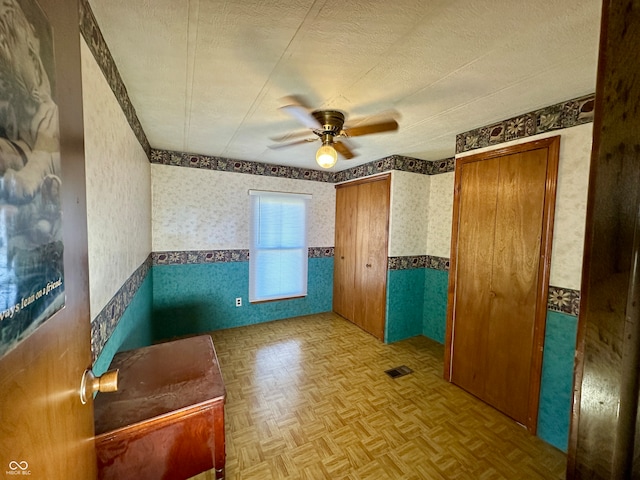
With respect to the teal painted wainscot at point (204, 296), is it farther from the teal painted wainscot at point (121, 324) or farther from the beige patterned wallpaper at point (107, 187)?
the beige patterned wallpaper at point (107, 187)

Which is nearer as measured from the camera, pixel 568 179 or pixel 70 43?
pixel 70 43

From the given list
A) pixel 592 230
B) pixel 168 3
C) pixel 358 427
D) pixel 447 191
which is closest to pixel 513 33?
pixel 592 230

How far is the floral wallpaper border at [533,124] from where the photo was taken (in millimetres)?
1633

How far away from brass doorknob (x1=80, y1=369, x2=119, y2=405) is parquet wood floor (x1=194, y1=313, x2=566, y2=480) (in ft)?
3.93

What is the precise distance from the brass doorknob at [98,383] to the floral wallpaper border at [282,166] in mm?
2905

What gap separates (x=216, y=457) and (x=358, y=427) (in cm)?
106

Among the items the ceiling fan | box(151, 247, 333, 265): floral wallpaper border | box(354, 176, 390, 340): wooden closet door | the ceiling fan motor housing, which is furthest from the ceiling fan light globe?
box(151, 247, 333, 265): floral wallpaper border

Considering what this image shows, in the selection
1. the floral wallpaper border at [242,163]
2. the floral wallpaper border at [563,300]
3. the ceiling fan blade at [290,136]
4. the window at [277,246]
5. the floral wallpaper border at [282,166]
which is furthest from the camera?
the window at [277,246]

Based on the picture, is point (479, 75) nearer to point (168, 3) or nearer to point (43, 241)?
point (168, 3)

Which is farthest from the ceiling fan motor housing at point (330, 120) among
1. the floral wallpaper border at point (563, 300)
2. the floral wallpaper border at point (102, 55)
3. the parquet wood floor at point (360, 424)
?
the parquet wood floor at point (360, 424)

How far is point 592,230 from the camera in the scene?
1.45 ft

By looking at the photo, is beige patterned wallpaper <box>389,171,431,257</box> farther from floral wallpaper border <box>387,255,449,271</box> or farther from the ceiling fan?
the ceiling fan

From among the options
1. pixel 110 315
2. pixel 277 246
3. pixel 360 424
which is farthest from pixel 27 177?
pixel 277 246

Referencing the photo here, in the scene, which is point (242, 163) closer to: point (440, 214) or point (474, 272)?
point (440, 214)
